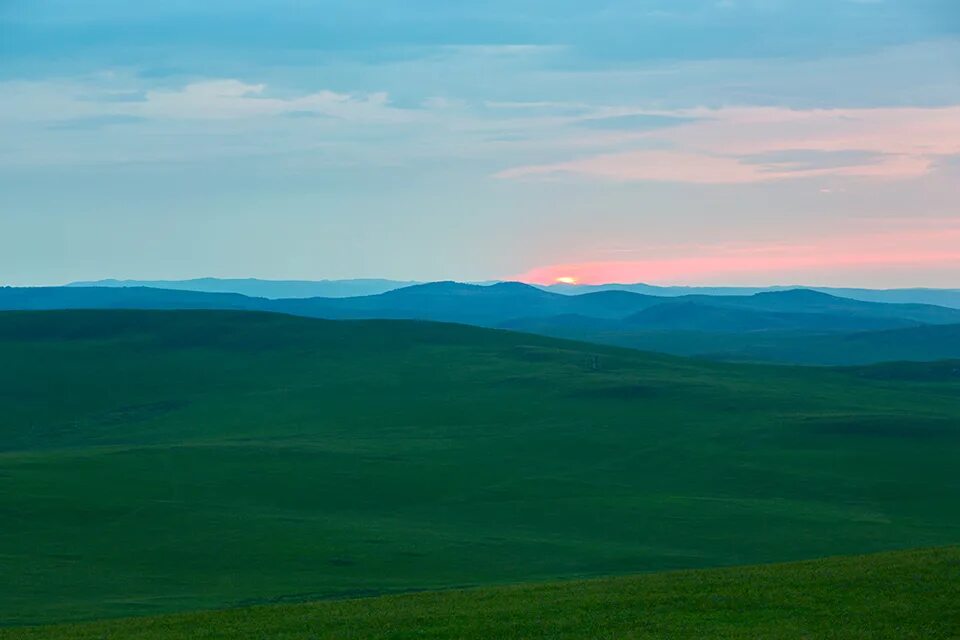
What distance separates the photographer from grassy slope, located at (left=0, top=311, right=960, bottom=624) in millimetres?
51875

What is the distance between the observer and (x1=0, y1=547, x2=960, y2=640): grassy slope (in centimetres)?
2647

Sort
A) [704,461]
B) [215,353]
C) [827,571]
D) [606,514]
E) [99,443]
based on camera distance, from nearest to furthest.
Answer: [827,571]
[606,514]
[704,461]
[99,443]
[215,353]

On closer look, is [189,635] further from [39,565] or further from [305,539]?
[305,539]

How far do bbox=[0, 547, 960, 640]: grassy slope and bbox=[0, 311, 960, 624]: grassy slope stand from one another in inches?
426

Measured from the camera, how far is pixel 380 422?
9919 cm

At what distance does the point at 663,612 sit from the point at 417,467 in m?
50.5

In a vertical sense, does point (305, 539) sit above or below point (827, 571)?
below

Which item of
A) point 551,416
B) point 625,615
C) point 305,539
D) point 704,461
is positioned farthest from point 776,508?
point 625,615

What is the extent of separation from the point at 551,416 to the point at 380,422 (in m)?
13.6

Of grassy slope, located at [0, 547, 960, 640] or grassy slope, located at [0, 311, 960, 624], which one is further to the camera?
grassy slope, located at [0, 311, 960, 624]

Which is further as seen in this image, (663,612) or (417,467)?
(417,467)

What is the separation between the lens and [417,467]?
78062 millimetres

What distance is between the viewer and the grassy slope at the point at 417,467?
51875 millimetres

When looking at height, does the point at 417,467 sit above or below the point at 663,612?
below
